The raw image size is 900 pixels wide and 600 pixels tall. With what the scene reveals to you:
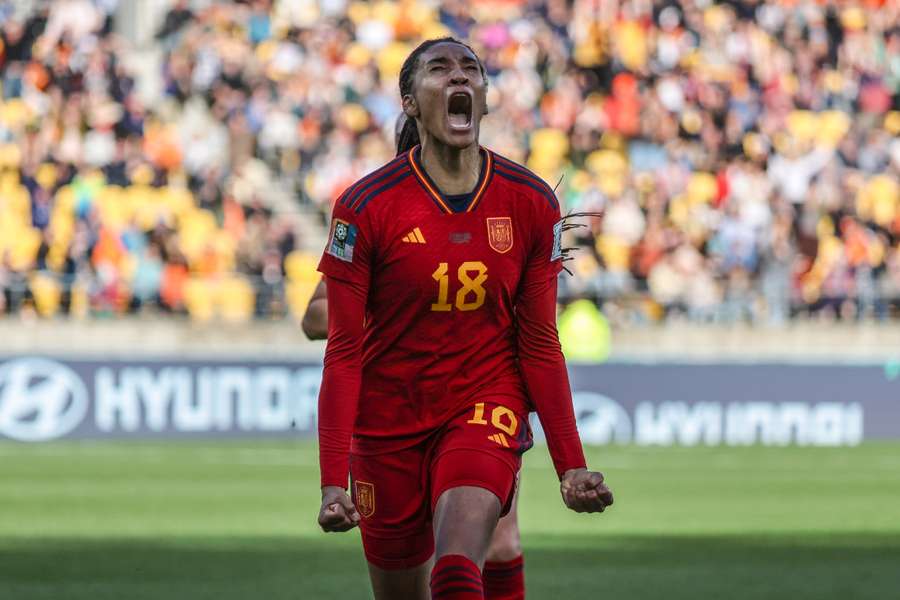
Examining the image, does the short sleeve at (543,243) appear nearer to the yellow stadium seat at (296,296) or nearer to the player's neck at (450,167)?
the player's neck at (450,167)

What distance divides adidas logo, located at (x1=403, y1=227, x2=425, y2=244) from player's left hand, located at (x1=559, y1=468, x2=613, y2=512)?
2.67 feet

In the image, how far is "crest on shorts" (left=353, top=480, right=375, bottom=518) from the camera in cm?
554

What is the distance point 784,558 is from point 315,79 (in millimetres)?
13840

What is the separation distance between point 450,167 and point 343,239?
0.42 metres

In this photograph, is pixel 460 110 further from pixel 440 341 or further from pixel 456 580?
pixel 456 580

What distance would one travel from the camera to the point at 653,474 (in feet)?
54.4

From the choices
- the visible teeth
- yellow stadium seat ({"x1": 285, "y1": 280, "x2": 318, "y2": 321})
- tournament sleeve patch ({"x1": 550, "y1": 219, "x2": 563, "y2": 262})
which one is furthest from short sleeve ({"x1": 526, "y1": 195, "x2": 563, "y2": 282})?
yellow stadium seat ({"x1": 285, "y1": 280, "x2": 318, "y2": 321})

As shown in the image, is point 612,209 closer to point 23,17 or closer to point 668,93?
point 668,93

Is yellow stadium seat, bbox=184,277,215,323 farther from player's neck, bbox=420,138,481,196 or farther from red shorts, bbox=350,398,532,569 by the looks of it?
player's neck, bbox=420,138,481,196

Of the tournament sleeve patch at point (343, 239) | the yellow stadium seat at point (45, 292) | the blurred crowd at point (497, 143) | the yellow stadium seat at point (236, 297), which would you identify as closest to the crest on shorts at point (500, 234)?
the tournament sleeve patch at point (343, 239)

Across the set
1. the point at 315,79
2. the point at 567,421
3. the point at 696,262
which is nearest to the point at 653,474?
the point at 696,262

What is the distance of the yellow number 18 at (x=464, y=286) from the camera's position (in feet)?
17.3

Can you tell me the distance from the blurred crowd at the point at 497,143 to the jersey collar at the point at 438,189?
1449 cm

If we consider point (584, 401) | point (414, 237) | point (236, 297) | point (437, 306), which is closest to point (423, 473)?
point (437, 306)
